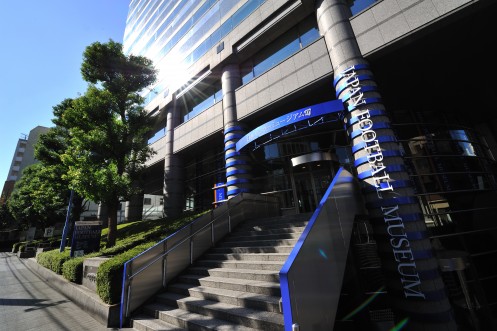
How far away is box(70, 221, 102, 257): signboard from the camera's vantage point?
10.0 meters

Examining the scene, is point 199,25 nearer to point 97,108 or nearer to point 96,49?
point 96,49

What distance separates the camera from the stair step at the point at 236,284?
4.78m

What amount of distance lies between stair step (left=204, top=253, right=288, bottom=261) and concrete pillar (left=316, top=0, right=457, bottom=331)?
14.9 feet

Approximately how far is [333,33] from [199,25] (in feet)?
47.0

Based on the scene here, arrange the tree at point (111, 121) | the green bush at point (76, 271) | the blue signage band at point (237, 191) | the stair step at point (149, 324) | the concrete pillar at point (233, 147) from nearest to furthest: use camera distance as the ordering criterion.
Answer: the stair step at point (149, 324), the green bush at point (76, 271), the tree at point (111, 121), the blue signage band at point (237, 191), the concrete pillar at point (233, 147)

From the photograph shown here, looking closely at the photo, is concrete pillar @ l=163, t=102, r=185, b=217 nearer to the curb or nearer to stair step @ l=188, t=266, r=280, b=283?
the curb

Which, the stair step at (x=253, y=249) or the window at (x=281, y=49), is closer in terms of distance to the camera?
the stair step at (x=253, y=249)

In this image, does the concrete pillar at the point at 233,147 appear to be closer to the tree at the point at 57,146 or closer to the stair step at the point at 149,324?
the stair step at the point at 149,324

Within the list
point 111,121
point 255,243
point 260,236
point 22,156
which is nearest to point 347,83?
point 260,236

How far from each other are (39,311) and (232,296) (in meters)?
5.99

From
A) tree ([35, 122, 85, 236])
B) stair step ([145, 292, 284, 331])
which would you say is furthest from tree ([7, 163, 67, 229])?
stair step ([145, 292, 284, 331])

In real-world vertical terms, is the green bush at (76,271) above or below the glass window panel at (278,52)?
below

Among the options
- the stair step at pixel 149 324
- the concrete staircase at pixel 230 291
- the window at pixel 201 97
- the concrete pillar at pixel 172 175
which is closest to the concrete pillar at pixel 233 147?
the window at pixel 201 97

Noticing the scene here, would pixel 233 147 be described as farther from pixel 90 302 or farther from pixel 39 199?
pixel 39 199
